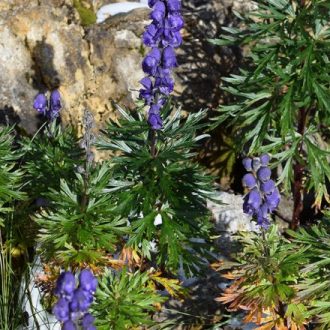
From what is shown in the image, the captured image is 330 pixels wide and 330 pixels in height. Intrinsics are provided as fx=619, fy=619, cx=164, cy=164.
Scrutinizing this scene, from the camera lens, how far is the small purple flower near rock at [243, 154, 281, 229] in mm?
3238

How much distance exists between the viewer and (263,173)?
127 inches

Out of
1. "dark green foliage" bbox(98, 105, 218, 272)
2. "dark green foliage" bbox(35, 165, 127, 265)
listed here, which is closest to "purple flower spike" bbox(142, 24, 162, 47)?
"dark green foliage" bbox(98, 105, 218, 272)

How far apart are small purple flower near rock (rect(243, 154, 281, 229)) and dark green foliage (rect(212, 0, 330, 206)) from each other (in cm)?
112

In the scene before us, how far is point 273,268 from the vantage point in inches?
139

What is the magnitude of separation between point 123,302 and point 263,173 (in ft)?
3.64

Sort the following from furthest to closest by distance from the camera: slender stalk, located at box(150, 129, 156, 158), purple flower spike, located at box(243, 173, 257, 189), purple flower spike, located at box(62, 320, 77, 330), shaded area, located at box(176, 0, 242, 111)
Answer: shaded area, located at box(176, 0, 242, 111)
slender stalk, located at box(150, 129, 156, 158)
purple flower spike, located at box(243, 173, 257, 189)
purple flower spike, located at box(62, 320, 77, 330)

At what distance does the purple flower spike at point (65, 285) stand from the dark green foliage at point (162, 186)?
147 centimetres

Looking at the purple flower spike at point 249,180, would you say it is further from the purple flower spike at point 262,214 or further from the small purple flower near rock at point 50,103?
the small purple flower near rock at point 50,103

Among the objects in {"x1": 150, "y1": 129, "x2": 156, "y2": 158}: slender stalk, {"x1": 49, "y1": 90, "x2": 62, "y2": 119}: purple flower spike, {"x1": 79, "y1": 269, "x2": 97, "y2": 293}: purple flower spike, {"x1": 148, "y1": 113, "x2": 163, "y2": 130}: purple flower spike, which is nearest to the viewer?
{"x1": 79, "y1": 269, "x2": 97, "y2": 293}: purple flower spike

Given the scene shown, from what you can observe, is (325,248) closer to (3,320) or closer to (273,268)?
(273,268)

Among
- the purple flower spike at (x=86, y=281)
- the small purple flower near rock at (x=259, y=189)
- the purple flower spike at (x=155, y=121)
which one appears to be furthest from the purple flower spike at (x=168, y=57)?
the purple flower spike at (x=86, y=281)

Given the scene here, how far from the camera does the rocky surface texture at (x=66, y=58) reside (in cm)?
520

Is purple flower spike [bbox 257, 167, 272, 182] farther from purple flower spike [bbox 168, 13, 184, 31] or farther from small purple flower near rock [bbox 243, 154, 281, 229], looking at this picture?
purple flower spike [bbox 168, 13, 184, 31]

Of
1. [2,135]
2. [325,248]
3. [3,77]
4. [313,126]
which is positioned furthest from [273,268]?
[3,77]
